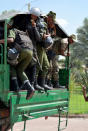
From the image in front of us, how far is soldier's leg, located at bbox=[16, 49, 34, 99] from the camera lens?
5.60 m

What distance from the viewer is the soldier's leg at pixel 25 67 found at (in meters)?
5.60

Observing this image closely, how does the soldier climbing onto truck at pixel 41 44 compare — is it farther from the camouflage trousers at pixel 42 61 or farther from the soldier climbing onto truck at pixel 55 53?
the soldier climbing onto truck at pixel 55 53

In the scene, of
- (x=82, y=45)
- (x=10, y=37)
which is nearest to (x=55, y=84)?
(x=10, y=37)

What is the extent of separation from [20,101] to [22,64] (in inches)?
26.9

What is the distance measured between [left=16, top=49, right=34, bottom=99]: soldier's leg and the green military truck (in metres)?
0.11

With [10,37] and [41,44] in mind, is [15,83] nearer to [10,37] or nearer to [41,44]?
[10,37]

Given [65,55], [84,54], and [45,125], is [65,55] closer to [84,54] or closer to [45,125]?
[45,125]

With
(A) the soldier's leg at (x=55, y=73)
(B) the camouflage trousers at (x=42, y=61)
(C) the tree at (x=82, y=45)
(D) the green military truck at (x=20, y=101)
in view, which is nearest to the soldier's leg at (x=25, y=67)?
(D) the green military truck at (x=20, y=101)

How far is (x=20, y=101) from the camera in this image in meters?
5.52

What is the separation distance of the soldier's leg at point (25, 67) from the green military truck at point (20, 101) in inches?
4.2

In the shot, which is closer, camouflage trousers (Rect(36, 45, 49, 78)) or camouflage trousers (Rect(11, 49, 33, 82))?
camouflage trousers (Rect(11, 49, 33, 82))

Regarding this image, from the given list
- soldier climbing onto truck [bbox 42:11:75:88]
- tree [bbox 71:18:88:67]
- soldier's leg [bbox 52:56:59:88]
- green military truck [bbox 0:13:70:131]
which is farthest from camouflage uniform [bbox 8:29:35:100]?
tree [bbox 71:18:88:67]

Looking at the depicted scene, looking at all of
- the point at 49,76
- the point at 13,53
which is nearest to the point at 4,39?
the point at 13,53

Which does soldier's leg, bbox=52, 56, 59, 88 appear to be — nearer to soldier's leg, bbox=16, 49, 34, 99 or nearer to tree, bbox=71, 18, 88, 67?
soldier's leg, bbox=16, 49, 34, 99
